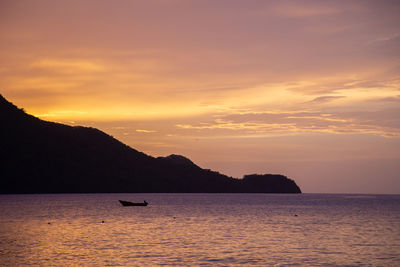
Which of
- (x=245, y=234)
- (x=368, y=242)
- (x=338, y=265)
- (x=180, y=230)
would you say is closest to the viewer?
(x=338, y=265)

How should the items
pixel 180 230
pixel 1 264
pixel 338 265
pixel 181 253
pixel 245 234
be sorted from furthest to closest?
pixel 180 230, pixel 245 234, pixel 181 253, pixel 338 265, pixel 1 264

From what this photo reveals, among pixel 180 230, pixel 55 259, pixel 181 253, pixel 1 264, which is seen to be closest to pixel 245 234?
pixel 180 230

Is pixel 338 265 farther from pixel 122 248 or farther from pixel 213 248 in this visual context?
pixel 122 248

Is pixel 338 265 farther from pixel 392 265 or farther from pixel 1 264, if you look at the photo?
pixel 1 264

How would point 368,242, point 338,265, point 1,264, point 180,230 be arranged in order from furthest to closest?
point 180,230
point 368,242
point 338,265
point 1,264

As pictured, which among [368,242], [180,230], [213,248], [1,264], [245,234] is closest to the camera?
[1,264]

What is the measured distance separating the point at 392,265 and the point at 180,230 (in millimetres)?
39272

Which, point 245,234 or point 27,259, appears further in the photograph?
point 245,234

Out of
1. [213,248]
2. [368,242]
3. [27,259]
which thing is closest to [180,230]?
[213,248]

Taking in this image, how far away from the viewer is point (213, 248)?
186 feet

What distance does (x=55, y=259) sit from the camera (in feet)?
155

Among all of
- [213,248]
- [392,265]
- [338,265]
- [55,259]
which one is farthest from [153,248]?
[392,265]

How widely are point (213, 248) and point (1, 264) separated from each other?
23978 mm

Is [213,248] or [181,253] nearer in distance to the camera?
[181,253]
